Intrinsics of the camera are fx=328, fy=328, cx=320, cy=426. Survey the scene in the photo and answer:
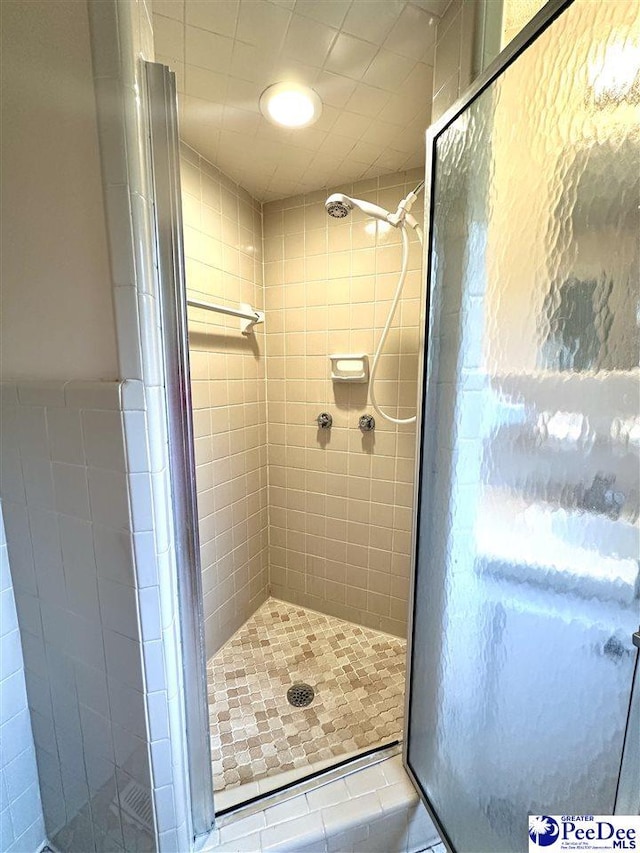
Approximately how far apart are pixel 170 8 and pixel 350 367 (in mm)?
1143

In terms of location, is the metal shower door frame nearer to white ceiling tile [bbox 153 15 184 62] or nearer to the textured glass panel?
white ceiling tile [bbox 153 15 184 62]

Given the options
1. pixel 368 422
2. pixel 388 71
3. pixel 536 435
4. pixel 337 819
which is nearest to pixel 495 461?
pixel 536 435

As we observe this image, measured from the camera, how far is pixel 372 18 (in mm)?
779

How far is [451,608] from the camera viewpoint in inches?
33.0

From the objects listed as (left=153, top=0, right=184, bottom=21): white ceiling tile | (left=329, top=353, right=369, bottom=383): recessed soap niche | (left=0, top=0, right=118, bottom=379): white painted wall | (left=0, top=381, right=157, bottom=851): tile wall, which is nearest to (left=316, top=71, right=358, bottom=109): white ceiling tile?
(left=153, top=0, right=184, bottom=21): white ceiling tile

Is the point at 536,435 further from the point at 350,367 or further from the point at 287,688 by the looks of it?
the point at 287,688

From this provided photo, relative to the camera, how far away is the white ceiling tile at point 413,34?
30.5 inches

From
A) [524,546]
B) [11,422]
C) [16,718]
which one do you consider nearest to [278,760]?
[16,718]

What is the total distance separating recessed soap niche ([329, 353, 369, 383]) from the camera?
1507mm

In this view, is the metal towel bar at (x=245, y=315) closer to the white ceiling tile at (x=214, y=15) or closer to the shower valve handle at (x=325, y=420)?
the shower valve handle at (x=325, y=420)

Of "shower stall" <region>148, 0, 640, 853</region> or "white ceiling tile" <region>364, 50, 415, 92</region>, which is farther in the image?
"white ceiling tile" <region>364, 50, 415, 92</region>

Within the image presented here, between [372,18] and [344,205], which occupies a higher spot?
[372,18]

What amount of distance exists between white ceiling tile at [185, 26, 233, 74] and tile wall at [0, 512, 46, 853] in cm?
129

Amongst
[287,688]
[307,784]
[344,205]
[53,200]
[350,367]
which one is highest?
[344,205]
